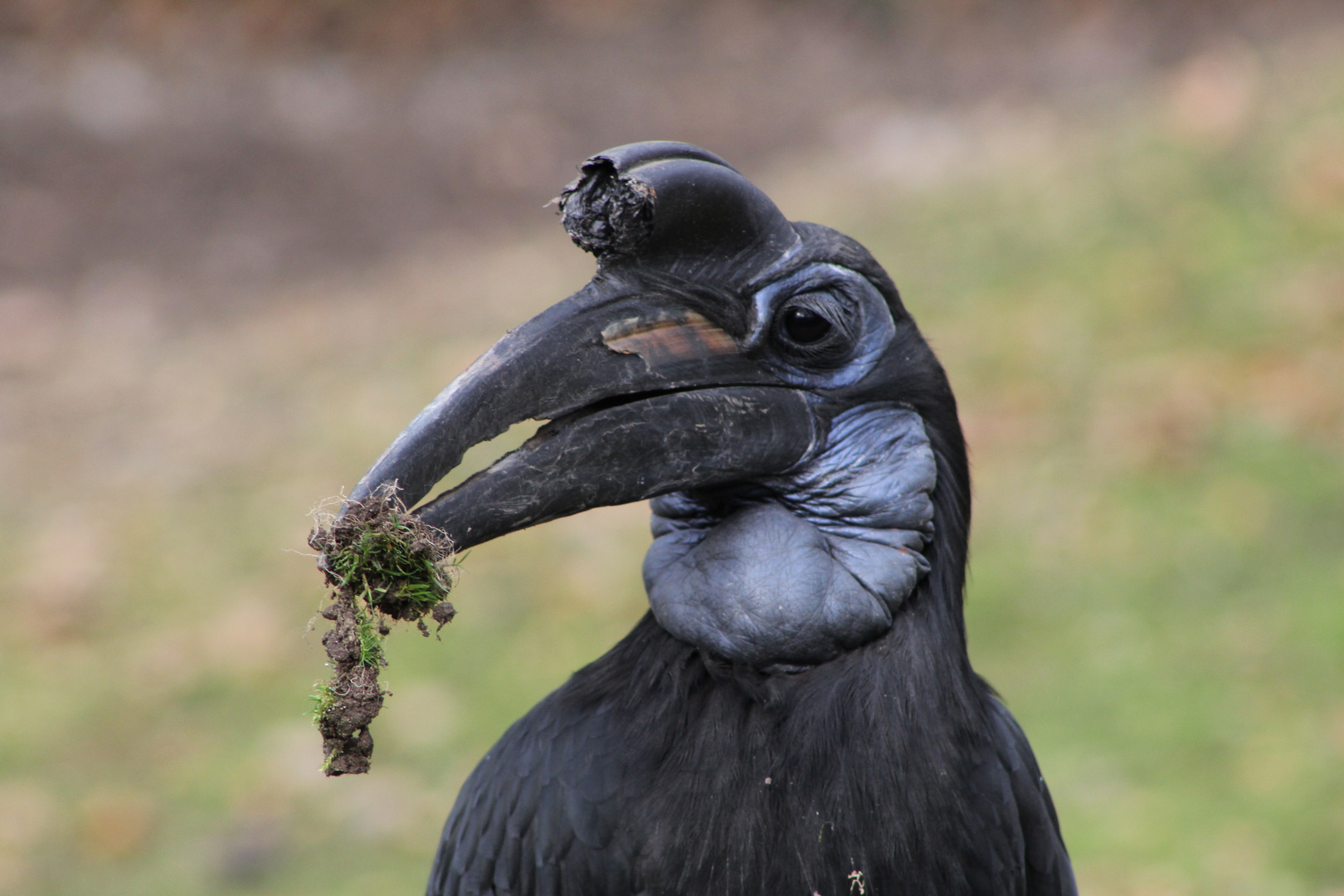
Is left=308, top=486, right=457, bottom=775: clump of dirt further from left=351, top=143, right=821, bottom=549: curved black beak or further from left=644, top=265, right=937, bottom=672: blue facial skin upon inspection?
left=644, top=265, right=937, bottom=672: blue facial skin

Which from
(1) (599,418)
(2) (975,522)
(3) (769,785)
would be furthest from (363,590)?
(2) (975,522)

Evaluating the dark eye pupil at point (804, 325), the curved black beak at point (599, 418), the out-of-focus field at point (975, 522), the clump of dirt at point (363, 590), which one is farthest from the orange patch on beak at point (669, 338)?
the out-of-focus field at point (975, 522)

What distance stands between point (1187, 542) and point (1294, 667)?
0.88 meters

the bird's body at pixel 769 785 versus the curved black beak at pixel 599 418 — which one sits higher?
the curved black beak at pixel 599 418

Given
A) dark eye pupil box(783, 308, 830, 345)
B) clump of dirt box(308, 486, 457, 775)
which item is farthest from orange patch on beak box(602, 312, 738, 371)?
clump of dirt box(308, 486, 457, 775)

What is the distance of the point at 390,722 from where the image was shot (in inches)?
244

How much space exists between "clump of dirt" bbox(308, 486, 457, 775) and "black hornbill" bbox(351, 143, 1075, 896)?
0.12 metres

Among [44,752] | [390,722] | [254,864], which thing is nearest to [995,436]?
[390,722]

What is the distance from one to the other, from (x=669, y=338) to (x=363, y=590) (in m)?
0.71

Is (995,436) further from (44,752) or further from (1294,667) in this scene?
(44,752)

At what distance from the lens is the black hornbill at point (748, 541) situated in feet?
8.25

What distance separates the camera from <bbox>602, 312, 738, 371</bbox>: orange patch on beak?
254 cm

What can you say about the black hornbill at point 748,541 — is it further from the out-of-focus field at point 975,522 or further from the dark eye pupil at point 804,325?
the out-of-focus field at point 975,522

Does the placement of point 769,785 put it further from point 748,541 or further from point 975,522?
point 975,522
